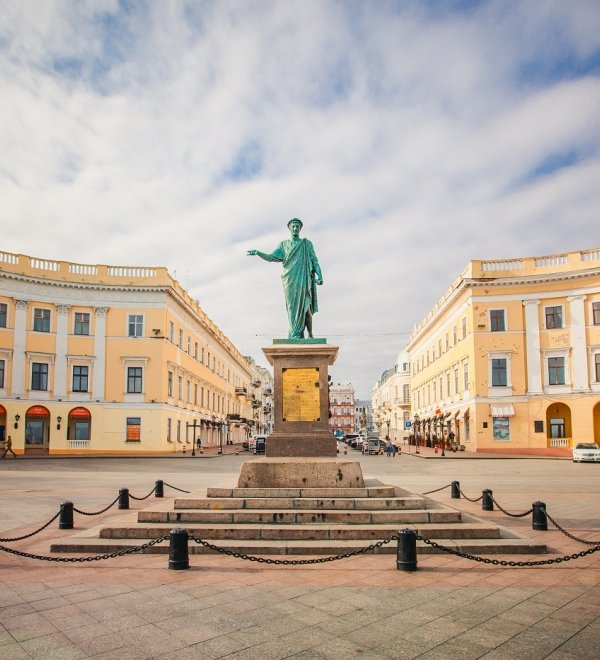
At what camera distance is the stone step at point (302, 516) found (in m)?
9.42

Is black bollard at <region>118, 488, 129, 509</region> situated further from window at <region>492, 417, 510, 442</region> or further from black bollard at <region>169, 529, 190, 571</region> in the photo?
window at <region>492, 417, 510, 442</region>

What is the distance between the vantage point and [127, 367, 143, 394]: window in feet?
137

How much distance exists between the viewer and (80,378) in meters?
41.3

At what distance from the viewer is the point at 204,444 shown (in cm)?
5966

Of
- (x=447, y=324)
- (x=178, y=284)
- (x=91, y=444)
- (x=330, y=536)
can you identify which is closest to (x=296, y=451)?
(x=330, y=536)

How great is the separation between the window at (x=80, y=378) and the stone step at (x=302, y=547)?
34332 millimetres

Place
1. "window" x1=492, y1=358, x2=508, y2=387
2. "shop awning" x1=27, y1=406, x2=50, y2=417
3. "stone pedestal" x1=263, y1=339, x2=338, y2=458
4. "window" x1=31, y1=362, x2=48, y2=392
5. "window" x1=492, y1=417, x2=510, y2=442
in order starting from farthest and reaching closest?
"window" x1=492, y1=358, x2=508, y2=387
"window" x1=492, y1=417, x2=510, y2=442
"window" x1=31, y1=362, x2=48, y2=392
"shop awning" x1=27, y1=406, x2=50, y2=417
"stone pedestal" x1=263, y1=339, x2=338, y2=458

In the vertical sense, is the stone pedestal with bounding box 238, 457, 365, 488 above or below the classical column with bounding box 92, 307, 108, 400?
below

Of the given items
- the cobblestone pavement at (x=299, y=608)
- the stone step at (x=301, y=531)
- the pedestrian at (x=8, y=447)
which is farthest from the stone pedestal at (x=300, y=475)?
the pedestrian at (x=8, y=447)

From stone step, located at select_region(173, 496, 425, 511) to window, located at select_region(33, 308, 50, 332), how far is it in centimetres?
3407

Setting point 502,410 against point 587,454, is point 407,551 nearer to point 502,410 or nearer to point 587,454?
point 587,454

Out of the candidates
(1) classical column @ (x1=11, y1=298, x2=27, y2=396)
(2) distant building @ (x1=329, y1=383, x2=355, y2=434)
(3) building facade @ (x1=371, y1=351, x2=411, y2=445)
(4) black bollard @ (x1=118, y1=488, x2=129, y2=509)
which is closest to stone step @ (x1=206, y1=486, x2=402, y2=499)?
(4) black bollard @ (x1=118, y1=488, x2=129, y2=509)

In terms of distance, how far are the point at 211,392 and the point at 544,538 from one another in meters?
54.2

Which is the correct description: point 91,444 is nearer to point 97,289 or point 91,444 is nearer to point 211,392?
point 97,289
